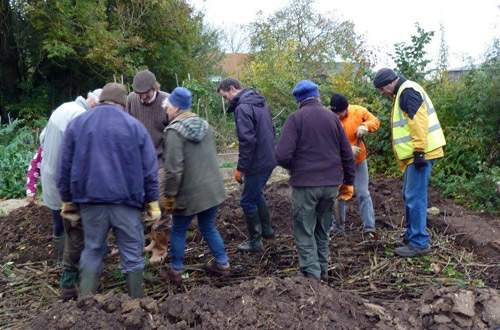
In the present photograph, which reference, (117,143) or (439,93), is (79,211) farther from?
(439,93)

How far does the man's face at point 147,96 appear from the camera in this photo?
5188 millimetres

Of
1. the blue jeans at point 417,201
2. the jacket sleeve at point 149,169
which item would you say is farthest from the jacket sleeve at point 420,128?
the jacket sleeve at point 149,169

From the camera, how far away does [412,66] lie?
10.1 m

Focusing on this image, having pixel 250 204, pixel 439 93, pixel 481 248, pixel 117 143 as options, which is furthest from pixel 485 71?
pixel 117 143

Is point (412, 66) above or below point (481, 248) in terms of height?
above

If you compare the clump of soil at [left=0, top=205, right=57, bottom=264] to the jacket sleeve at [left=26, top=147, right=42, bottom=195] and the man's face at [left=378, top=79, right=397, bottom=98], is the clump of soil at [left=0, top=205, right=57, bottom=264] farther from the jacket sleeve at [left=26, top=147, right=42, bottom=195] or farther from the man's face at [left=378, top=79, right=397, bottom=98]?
the man's face at [left=378, top=79, right=397, bottom=98]

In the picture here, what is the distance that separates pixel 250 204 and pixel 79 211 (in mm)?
2154

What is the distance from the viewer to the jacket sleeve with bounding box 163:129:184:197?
4301 mm

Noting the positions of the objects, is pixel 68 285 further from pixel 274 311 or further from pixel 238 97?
pixel 238 97

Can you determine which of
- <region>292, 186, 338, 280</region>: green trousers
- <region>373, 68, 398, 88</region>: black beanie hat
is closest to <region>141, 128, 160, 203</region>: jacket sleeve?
<region>292, 186, 338, 280</region>: green trousers

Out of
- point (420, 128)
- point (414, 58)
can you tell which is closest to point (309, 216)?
point (420, 128)

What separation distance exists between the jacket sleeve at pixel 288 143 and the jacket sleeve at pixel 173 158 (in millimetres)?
879

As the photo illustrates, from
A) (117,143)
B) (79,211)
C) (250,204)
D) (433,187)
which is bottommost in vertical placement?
(433,187)

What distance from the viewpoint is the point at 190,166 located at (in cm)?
442
